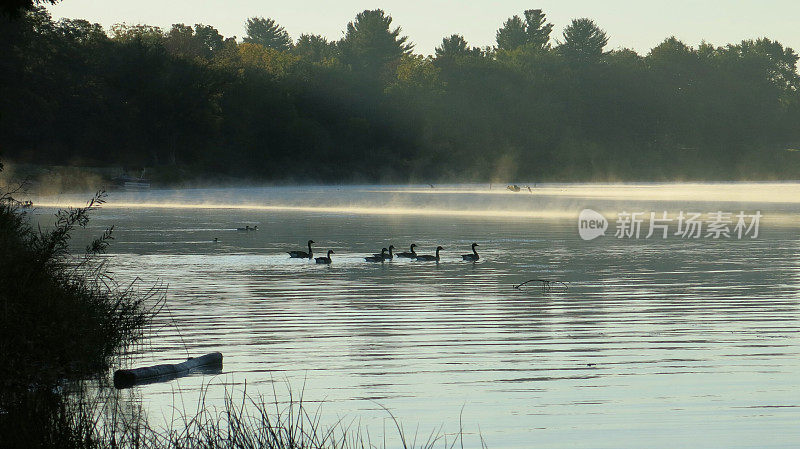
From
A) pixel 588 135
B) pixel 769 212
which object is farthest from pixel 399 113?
pixel 769 212

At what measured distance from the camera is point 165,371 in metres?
14.5

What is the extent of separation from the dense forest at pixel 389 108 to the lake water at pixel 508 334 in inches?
2060

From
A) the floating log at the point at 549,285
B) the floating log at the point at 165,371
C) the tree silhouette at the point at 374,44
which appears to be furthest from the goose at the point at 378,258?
the tree silhouette at the point at 374,44

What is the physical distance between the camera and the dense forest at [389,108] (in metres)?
101

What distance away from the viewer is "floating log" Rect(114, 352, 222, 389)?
13938 mm

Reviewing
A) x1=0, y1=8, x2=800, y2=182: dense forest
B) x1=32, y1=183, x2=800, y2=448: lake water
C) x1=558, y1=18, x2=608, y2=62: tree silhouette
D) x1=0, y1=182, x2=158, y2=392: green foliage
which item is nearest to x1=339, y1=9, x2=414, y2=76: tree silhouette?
x1=0, y1=8, x2=800, y2=182: dense forest

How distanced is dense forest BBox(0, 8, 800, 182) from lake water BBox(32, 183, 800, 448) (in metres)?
52.3

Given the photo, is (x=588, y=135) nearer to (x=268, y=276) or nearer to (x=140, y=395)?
(x=268, y=276)

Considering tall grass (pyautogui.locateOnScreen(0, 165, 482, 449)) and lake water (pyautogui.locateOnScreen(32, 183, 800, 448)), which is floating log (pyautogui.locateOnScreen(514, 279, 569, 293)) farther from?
tall grass (pyautogui.locateOnScreen(0, 165, 482, 449))

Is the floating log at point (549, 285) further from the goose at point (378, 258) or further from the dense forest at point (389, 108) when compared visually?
the dense forest at point (389, 108)

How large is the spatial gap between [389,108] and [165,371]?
120 m

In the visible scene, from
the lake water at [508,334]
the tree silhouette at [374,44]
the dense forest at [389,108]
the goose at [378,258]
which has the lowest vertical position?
the lake water at [508,334]

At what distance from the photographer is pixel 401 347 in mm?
17203

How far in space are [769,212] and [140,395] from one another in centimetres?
5296
